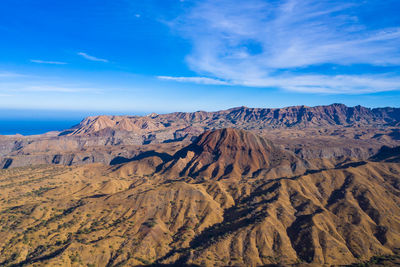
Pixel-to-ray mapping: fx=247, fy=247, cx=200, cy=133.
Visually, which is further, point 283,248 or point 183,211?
point 183,211

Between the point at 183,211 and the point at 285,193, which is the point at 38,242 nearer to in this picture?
the point at 183,211

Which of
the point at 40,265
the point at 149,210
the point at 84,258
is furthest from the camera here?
the point at 149,210

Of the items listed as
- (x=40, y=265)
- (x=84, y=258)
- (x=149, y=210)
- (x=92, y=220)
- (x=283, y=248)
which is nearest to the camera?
(x=40, y=265)

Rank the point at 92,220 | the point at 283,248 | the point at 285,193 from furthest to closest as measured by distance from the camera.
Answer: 1. the point at 285,193
2. the point at 92,220
3. the point at 283,248

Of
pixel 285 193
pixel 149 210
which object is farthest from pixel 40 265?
pixel 285 193

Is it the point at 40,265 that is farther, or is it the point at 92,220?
the point at 92,220

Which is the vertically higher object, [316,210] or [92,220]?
[316,210]

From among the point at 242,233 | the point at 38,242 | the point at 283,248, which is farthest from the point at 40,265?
the point at 283,248

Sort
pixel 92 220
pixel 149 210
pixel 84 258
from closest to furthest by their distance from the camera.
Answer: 1. pixel 84 258
2. pixel 92 220
3. pixel 149 210

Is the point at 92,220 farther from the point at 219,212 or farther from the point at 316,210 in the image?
the point at 316,210
